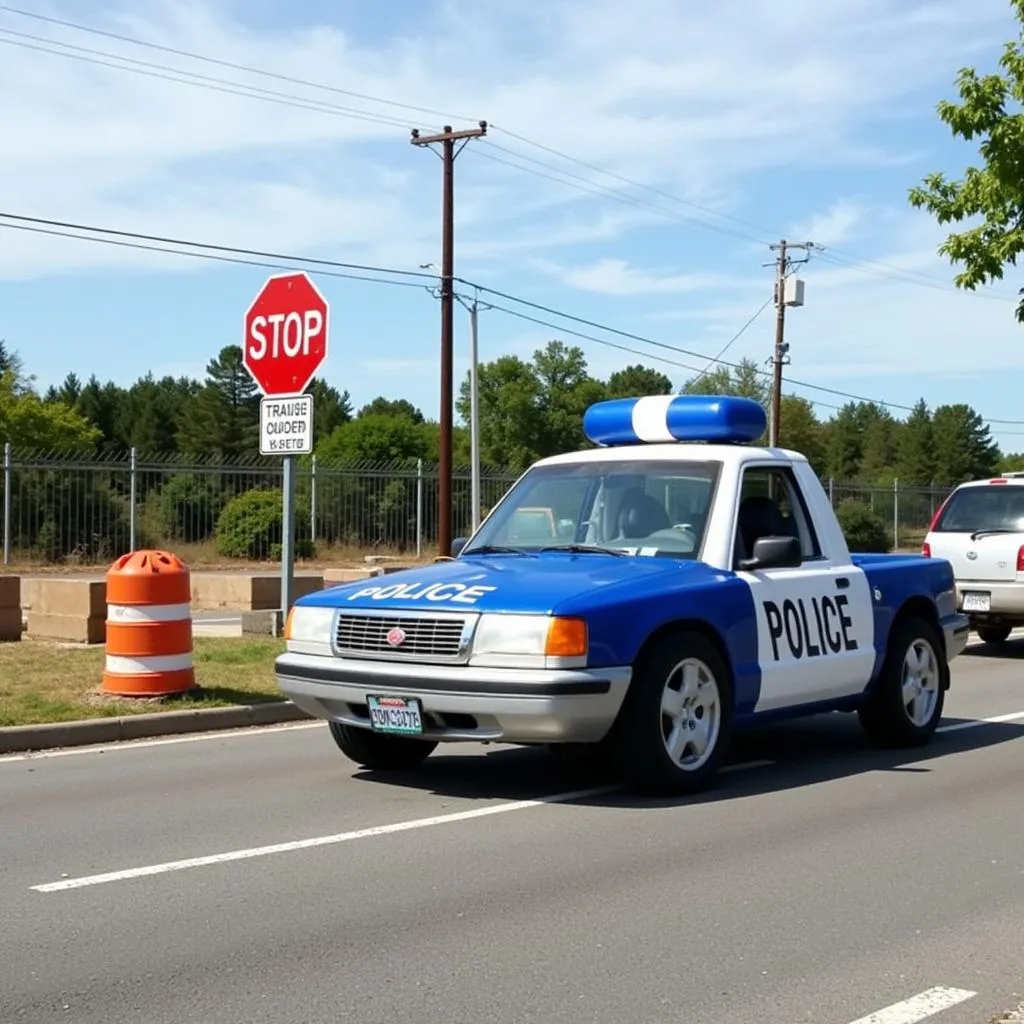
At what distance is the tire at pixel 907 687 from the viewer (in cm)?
959

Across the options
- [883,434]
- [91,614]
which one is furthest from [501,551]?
[883,434]

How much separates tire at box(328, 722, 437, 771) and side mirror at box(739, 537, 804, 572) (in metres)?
2.03

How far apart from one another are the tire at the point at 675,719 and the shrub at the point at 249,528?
80.5 feet

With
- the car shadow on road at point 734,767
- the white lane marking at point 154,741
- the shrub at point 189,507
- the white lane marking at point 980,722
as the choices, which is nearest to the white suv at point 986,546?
the white lane marking at point 980,722

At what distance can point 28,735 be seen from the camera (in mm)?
9977

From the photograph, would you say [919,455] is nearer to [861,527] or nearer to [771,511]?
[861,527]

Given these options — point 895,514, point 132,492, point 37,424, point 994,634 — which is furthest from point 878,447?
point 994,634

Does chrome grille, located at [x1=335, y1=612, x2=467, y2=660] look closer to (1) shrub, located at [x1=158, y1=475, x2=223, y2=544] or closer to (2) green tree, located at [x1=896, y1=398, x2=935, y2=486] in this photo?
(1) shrub, located at [x1=158, y1=475, x2=223, y2=544]

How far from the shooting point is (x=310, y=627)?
8242 mm

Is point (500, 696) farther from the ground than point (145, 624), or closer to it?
closer to it

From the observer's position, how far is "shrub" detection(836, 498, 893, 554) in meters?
39.2

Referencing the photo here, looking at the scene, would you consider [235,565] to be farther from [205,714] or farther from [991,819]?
[991,819]

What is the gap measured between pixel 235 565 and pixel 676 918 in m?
26.4

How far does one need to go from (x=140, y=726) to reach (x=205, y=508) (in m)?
21.4
